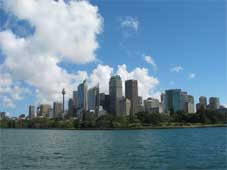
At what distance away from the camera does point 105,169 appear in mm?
41562

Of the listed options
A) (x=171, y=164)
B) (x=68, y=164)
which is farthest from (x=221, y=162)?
(x=68, y=164)

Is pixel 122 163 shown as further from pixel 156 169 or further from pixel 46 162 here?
pixel 46 162

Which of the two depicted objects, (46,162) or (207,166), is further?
(46,162)

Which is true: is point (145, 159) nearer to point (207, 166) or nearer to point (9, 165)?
point (207, 166)

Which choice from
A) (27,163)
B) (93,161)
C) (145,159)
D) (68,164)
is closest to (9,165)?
(27,163)

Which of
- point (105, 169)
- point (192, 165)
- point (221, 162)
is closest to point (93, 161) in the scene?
point (105, 169)

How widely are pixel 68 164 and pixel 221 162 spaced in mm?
22098

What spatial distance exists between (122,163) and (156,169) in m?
6.40

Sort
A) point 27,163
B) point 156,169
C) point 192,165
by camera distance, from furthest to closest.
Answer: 1. point 27,163
2. point 192,165
3. point 156,169

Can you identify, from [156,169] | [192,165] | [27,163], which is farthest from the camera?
[27,163]

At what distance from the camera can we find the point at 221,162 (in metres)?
46.6

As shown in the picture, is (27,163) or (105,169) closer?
(105,169)

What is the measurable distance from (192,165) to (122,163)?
9762mm

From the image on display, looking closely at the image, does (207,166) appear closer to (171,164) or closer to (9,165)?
(171,164)
